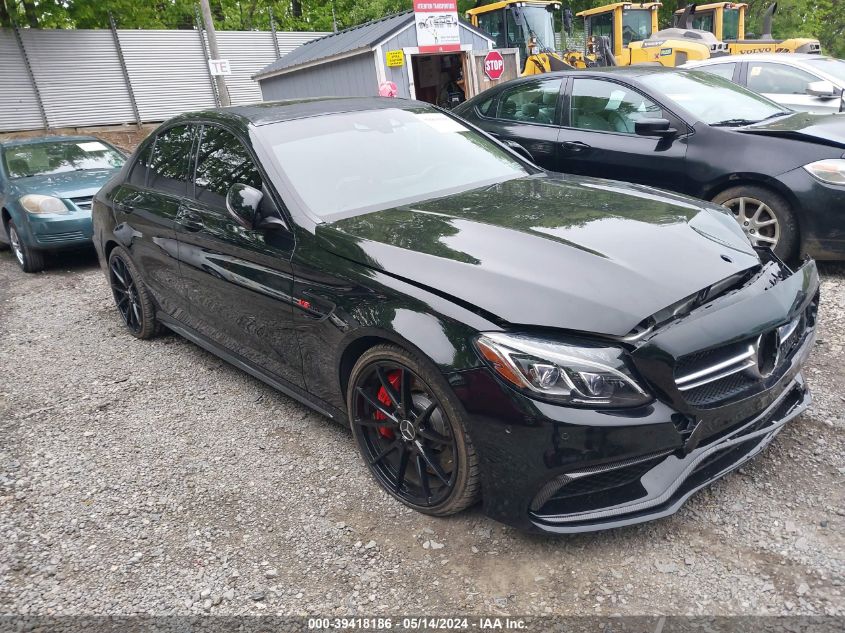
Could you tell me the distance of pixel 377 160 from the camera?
10.9 ft

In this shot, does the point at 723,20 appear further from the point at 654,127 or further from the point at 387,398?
the point at 387,398

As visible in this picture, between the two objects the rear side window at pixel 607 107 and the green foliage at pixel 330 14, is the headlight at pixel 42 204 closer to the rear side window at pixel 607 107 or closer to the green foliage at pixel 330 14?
the rear side window at pixel 607 107

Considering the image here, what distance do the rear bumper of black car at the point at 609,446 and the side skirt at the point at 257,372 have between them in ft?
3.20

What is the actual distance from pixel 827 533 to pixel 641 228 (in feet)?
4.33

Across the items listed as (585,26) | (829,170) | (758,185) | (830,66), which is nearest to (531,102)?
(758,185)

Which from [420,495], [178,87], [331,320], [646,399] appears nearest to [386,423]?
[420,495]

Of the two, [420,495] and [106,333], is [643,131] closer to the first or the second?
[420,495]

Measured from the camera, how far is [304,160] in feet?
10.3

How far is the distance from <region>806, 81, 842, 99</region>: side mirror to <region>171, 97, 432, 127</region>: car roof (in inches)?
215

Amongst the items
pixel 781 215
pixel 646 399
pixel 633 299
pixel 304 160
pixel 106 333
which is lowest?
pixel 106 333

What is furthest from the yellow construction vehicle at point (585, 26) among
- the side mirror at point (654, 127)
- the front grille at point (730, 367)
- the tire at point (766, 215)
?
the front grille at point (730, 367)

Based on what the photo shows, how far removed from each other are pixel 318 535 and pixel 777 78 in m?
8.14

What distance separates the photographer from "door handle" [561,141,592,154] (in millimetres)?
5433

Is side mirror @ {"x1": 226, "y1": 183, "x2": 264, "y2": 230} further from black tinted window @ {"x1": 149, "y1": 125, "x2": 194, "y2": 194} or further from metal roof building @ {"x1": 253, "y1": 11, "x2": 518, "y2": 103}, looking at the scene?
metal roof building @ {"x1": 253, "y1": 11, "x2": 518, "y2": 103}
